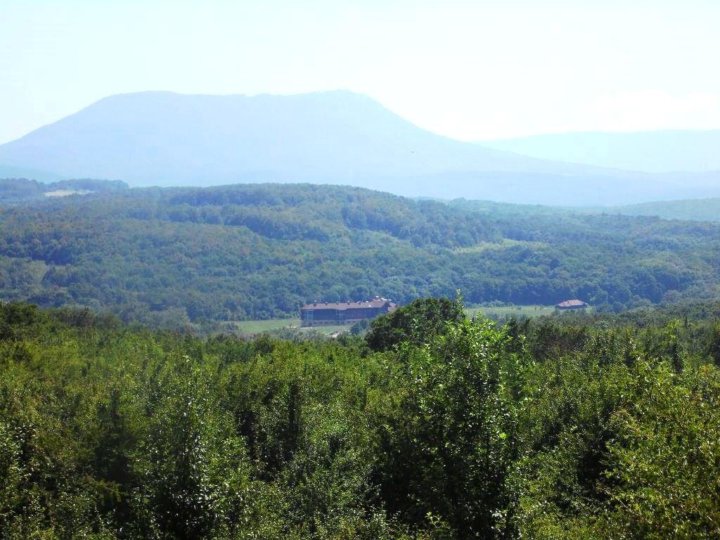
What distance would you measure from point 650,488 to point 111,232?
164 m

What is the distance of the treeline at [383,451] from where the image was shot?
39.7 ft

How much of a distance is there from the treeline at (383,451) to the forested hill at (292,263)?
311 feet

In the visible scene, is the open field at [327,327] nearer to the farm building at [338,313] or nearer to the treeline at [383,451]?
the farm building at [338,313]

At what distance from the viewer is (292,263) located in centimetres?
15750

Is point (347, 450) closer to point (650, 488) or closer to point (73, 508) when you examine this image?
point (73, 508)

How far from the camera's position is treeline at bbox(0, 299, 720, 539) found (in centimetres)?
1209

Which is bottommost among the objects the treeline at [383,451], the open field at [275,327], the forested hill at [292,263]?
the open field at [275,327]

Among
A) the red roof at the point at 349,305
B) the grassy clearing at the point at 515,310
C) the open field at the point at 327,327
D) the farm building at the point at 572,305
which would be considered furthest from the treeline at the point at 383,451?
the farm building at the point at 572,305

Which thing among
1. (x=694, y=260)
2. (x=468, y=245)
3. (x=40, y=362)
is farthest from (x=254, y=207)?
(x=40, y=362)

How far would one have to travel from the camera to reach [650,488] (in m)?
9.86

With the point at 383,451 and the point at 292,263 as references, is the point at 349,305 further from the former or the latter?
the point at 383,451

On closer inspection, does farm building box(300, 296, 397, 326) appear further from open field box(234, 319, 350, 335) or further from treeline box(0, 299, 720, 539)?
treeline box(0, 299, 720, 539)

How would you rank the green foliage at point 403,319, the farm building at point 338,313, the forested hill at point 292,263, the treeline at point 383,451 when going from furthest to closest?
the forested hill at point 292,263 < the farm building at point 338,313 < the green foliage at point 403,319 < the treeline at point 383,451

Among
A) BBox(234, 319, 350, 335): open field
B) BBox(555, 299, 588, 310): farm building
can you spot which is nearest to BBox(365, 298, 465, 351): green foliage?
BBox(234, 319, 350, 335): open field
